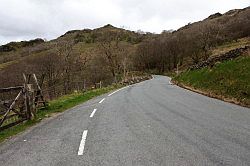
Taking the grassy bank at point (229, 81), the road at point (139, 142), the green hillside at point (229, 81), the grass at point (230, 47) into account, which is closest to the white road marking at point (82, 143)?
the road at point (139, 142)

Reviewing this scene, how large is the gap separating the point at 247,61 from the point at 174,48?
3343 inches

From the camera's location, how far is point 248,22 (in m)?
94.4

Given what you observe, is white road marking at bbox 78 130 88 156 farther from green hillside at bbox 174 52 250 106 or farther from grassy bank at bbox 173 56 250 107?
green hillside at bbox 174 52 250 106

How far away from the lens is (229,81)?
20.5 metres

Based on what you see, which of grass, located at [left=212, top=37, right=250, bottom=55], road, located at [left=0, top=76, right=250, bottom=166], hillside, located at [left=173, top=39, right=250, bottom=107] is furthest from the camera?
grass, located at [left=212, top=37, right=250, bottom=55]

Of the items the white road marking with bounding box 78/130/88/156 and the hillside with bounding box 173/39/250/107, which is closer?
the white road marking with bounding box 78/130/88/156

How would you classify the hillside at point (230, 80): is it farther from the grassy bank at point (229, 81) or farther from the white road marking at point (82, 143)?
the white road marking at point (82, 143)

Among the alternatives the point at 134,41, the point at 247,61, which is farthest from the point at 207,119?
the point at 134,41

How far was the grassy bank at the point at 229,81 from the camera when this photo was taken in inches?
693

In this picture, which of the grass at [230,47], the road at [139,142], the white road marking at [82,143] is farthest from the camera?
the grass at [230,47]

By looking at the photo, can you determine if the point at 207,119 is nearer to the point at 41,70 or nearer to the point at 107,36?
the point at 41,70

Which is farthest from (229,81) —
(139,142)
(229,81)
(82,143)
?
(82,143)

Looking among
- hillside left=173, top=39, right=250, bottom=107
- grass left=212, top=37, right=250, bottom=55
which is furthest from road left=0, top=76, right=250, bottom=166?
grass left=212, top=37, right=250, bottom=55

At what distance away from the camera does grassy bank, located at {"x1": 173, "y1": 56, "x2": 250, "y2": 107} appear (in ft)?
57.8
